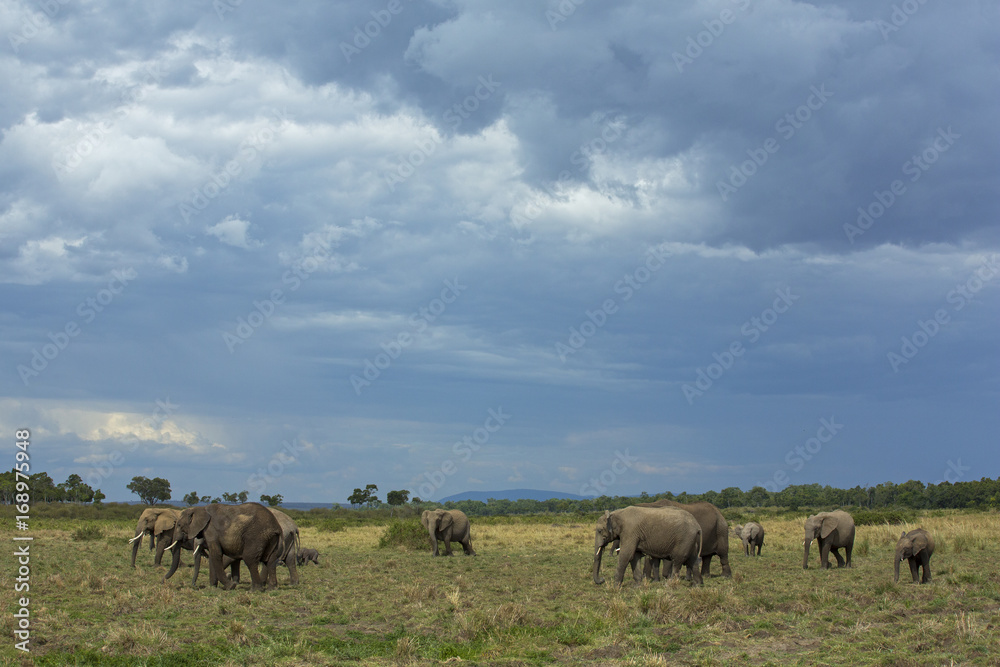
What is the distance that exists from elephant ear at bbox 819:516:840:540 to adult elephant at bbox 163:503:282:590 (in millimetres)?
18264

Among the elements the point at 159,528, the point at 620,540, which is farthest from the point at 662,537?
the point at 159,528

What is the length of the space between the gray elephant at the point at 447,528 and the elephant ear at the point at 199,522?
1573cm

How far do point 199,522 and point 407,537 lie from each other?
20.7m

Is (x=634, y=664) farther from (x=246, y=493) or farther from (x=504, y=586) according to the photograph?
(x=246, y=493)

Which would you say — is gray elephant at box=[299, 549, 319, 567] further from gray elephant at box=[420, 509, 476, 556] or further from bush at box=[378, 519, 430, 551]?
bush at box=[378, 519, 430, 551]

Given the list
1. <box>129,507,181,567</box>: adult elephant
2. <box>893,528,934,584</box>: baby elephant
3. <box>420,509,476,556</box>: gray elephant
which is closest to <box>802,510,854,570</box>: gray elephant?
<box>893,528,934,584</box>: baby elephant

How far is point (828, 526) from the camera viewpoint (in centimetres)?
2630

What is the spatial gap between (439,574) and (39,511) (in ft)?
224

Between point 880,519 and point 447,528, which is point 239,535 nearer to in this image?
point 447,528

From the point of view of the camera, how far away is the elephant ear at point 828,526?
26109 mm

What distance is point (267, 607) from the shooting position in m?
16.5

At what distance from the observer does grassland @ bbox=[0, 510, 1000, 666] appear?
39.4ft

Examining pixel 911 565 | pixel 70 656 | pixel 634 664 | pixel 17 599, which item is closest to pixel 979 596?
pixel 911 565

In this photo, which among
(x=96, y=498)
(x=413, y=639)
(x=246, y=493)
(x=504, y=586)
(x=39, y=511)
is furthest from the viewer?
(x=246, y=493)
